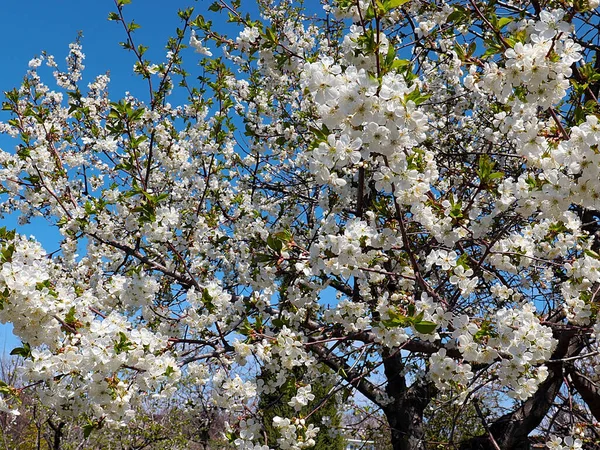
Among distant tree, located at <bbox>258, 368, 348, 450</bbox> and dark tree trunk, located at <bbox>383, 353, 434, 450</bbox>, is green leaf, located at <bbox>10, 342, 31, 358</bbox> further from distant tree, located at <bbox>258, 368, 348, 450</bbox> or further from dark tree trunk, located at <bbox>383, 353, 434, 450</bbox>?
dark tree trunk, located at <bbox>383, 353, 434, 450</bbox>

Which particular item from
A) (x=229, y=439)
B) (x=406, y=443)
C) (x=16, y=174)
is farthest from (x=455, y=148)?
(x=16, y=174)

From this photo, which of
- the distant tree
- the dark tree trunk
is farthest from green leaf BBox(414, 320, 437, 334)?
the dark tree trunk

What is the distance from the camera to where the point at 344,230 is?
9.33 ft

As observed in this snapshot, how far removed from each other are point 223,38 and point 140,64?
0.73m

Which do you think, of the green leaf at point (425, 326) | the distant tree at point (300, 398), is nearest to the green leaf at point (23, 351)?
the distant tree at point (300, 398)

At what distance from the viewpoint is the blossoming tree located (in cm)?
209

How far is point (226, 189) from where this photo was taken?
5.11 m

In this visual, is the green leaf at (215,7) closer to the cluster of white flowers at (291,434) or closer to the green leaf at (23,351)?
the green leaf at (23,351)

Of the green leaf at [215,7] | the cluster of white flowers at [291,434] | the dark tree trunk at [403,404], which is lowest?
the cluster of white flowers at [291,434]

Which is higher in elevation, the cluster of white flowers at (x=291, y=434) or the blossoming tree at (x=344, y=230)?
the blossoming tree at (x=344, y=230)

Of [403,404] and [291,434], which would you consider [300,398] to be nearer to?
[291,434]

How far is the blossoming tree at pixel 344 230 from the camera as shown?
2088mm

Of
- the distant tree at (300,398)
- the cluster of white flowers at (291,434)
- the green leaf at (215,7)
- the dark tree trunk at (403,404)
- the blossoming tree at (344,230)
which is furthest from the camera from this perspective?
the dark tree trunk at (403,404)

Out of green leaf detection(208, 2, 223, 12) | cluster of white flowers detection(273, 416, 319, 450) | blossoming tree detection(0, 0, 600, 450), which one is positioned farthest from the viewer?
green leaf detection(208, 2, 223, 12)
